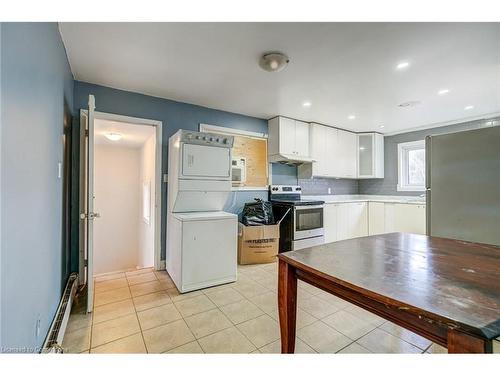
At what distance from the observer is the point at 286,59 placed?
218 cm

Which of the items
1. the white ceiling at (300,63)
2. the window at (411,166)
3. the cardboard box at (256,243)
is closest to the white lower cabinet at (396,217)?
the window at (411,166)

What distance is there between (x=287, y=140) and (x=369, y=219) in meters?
2.47

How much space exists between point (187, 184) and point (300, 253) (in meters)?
1.79

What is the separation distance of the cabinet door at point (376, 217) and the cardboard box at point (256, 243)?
2409mm

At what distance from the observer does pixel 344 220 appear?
4.54 metres

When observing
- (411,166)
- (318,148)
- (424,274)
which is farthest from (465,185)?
(411,166)

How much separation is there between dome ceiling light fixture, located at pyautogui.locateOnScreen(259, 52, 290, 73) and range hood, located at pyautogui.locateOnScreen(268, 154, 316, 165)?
1790 mm

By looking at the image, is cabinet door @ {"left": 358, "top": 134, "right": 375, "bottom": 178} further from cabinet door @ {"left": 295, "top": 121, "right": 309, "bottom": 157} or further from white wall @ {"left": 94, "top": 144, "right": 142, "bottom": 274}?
white wall @ {"left": 94, "top": 144, "right": 142, "bottom": 274}

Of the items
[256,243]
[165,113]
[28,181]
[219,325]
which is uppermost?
[165,113]

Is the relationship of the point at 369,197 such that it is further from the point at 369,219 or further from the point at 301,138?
the point at 301,138

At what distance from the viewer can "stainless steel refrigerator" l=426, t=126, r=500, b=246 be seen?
191 centimetres

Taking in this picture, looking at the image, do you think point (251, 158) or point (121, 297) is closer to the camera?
point (121, 297)

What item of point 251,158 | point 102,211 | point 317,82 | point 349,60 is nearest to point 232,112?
point 251,158
